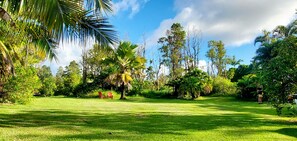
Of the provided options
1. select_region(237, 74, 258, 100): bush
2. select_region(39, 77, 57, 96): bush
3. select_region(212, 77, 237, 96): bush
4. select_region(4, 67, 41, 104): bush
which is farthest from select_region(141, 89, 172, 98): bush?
select_region(4, 67, 41, 104): bush

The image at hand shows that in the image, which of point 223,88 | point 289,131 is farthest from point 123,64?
point 289,131

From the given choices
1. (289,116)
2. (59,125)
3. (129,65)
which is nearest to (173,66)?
(129,65)

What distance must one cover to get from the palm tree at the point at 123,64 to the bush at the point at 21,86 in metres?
15.2

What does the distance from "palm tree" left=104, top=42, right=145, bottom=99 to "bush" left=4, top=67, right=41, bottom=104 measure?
1520 centimetres

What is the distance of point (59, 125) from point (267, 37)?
127 ft

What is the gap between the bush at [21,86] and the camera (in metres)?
15.4

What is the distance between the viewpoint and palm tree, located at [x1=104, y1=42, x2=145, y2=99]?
1238 inches

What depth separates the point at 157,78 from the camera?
5016 centimetres

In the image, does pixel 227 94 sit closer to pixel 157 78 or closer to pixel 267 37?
pixel 267 37

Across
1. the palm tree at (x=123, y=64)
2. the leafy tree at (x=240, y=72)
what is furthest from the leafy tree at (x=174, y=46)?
the palm tree at (x=123, y=64)

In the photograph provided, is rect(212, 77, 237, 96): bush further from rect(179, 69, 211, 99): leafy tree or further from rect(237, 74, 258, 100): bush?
rect(179, 69, 211, 99): leafy tree

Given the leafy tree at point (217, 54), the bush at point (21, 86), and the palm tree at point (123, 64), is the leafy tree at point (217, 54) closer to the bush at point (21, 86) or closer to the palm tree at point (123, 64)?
the palm tree at point (123, 64)

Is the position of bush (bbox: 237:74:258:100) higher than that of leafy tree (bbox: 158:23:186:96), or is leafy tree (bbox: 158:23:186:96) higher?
leafy tree (bbox: 158:23:186:96)

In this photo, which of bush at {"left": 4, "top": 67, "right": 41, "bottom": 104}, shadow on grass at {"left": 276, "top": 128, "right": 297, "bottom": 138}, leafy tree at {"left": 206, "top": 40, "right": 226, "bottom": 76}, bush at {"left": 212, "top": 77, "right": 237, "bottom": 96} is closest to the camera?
shadow on grass at {"left": 276, "top": 128, "right": 297, "bottom": 138}
